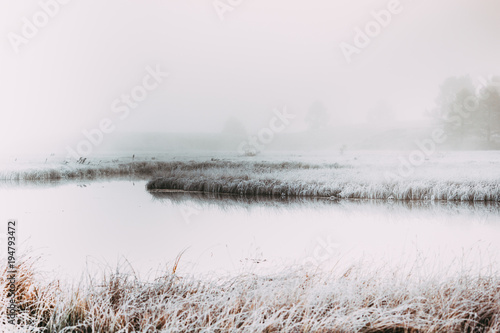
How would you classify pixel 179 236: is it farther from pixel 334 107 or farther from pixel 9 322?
pixel 334 107

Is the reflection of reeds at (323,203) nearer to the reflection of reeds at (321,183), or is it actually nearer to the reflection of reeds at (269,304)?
the reflection of reeds at (321,183)

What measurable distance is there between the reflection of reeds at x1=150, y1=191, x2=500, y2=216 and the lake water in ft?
0.05

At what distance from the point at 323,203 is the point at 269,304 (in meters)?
3.68

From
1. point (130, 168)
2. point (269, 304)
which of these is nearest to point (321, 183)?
point (130, 168)

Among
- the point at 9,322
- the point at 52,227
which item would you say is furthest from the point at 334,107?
the point at 9,322

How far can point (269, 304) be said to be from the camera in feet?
7.16

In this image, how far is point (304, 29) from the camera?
16.6 ft

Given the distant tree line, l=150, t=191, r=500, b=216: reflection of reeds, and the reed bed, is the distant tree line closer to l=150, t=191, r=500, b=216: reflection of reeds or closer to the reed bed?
l=150, t=191, r=500, b=216: reflection of reeds

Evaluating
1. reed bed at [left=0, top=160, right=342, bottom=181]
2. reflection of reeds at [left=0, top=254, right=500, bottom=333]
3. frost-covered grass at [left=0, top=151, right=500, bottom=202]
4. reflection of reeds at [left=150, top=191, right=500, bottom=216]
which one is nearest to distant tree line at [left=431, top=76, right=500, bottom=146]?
frost-covered grass at [left=0, top=151, right=500, bottom=202]

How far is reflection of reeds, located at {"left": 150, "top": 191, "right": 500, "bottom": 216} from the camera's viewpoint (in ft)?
16.8

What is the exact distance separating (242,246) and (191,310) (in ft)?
4.95

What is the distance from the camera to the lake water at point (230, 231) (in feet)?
10.7

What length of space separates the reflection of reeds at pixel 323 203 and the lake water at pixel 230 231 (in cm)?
1

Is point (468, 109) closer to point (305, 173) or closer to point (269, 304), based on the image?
point (305, 173)
